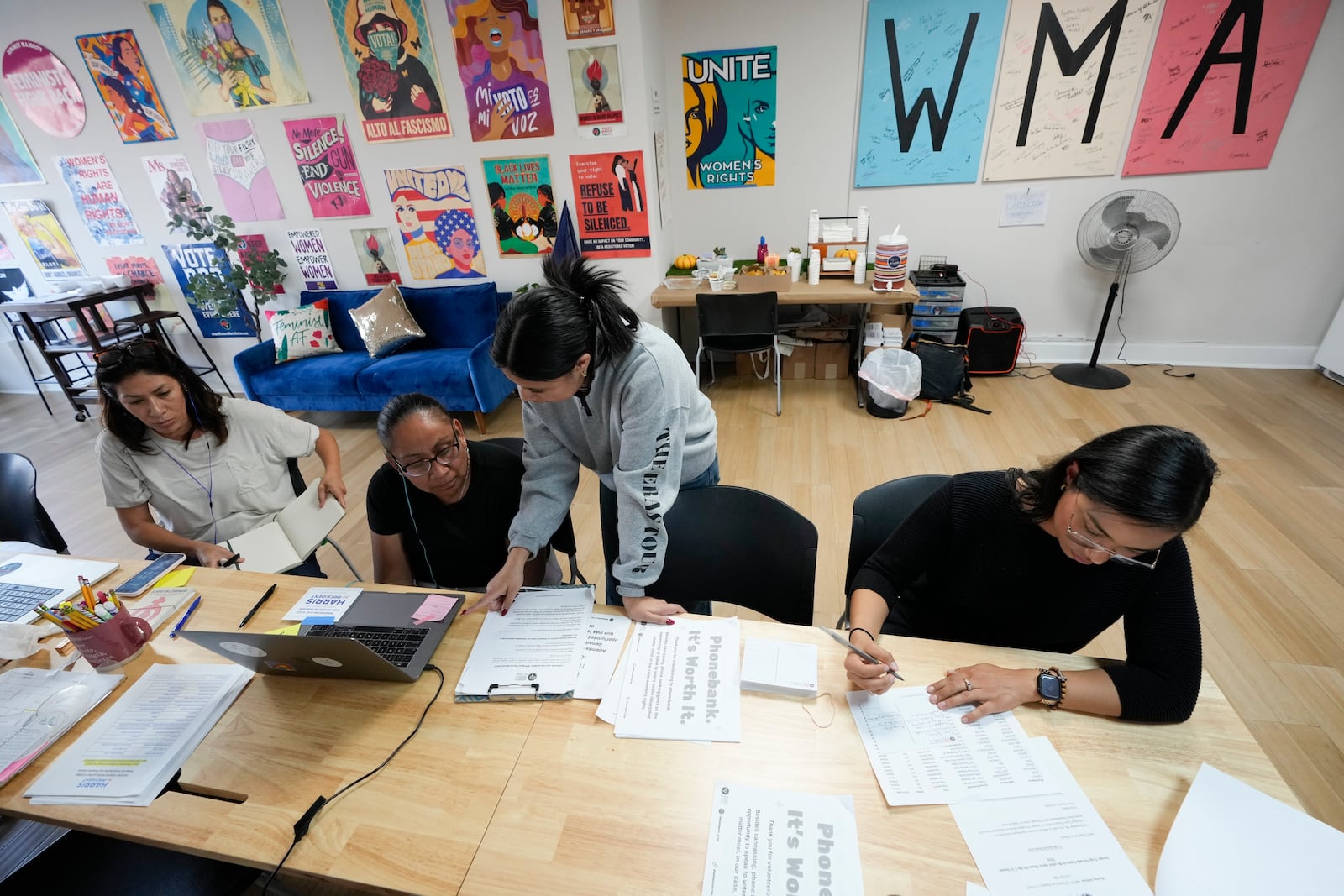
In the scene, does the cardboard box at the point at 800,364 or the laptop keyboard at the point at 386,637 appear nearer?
the laptop keyboard at the point at 386,637

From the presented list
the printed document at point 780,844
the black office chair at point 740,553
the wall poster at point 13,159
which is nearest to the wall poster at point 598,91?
the black office chair at point 740,553

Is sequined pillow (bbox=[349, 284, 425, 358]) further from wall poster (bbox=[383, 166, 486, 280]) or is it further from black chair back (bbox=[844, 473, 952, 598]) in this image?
black chair back (bbox=[844, 473, 952, 598])

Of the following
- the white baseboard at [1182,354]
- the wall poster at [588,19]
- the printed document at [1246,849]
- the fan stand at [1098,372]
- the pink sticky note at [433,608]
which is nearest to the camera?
the printed document at [1246,849]

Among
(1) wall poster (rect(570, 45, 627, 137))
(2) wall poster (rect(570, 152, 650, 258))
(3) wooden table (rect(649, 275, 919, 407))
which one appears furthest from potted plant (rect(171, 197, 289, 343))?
(3) wooden table (rect(649, 275, 919, 407))

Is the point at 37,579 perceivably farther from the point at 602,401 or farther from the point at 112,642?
the point at 602,401

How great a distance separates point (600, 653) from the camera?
1.09 m

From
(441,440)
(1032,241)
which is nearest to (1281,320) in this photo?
(1032,241)

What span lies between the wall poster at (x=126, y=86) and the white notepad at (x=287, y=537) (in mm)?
3743

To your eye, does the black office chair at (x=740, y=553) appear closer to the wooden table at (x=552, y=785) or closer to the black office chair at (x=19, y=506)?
the wooden table at (x=552, y=785)

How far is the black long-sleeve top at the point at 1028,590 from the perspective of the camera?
3.02 feet

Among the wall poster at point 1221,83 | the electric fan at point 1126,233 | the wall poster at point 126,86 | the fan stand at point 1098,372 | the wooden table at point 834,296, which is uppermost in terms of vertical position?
the wall poster at point 126,86

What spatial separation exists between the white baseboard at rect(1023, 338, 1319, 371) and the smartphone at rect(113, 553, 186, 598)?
4704mm

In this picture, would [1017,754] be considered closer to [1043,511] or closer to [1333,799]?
[1043,511]

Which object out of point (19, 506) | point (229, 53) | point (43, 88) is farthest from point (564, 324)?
point (43, 88)
